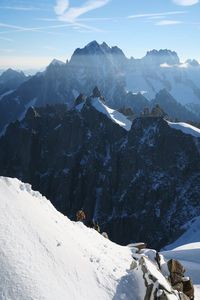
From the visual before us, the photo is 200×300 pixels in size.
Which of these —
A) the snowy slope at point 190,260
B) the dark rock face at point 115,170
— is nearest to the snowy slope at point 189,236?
the dark rock face at point 115,170

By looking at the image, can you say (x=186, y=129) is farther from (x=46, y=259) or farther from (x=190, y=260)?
(x=46, y=259)

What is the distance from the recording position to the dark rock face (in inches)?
3794

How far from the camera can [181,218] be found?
90.6m

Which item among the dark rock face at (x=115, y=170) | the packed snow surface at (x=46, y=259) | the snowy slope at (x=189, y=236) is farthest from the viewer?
the dark rock face at (x=115, y=170)

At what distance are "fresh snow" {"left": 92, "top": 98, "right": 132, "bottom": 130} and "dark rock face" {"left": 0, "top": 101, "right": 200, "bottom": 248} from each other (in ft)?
6.88

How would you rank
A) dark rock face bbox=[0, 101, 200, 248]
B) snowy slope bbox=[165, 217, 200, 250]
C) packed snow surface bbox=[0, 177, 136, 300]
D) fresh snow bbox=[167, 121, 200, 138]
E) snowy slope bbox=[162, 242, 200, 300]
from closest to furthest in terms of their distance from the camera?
packed snow surface bbox=[0, 177, 136, 300] → snowy slope bbox=[162, 242, 200, 300] → snowy slope bbox=[165, 217, 200, 250] → dark rock face bbox=[0, 101, 200, 248] → fresh snow bbox=[167, 121, 200, 138]

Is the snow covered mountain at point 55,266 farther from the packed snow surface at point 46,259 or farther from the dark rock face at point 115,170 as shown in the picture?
the dark rock face at point 115,170

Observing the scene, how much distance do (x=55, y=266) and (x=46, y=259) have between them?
52 centimetres

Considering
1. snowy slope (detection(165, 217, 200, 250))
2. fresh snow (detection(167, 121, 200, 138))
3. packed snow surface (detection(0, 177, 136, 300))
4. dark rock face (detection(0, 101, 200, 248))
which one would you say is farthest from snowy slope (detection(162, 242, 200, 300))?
fresh snow (detection(167, 121, 200, 138))

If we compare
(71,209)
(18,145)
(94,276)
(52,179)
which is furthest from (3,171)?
(94,276)

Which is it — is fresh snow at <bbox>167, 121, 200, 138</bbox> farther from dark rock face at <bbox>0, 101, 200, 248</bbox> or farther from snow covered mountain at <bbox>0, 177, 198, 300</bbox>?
snow covered mountain at <bbox>0, 177, 198, 300</bbox>

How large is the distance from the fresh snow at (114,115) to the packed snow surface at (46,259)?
10283 cm

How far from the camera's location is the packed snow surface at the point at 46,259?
17641 mm

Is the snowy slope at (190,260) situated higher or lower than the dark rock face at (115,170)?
higher
